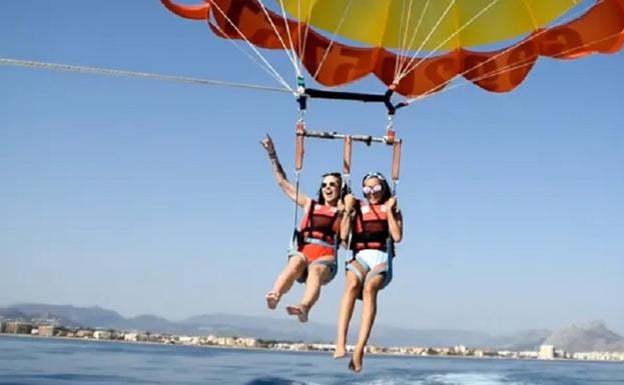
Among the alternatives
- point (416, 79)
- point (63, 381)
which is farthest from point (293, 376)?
point (416, 79)

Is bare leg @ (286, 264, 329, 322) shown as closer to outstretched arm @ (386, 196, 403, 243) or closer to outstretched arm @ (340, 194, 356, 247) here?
outstretched arm @ (340, 194, 356, 247)

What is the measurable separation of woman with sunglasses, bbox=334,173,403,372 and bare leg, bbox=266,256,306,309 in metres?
0.44

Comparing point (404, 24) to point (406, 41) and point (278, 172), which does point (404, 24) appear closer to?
point (406, 41)

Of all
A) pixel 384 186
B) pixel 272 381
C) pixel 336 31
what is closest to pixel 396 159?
pixel 384 186

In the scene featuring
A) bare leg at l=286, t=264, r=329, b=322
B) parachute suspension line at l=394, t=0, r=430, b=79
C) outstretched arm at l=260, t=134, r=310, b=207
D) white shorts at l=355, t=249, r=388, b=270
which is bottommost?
bare leg at l=286, t=264, r=329, b=322

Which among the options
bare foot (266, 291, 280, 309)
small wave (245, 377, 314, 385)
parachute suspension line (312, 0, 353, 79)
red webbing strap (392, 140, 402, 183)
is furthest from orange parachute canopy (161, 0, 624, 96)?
small wave (245, 377, 314, 385)

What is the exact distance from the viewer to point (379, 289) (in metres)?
7.42

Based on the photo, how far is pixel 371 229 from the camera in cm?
746

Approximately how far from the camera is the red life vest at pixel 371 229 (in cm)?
745

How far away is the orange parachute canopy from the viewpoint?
959 cm

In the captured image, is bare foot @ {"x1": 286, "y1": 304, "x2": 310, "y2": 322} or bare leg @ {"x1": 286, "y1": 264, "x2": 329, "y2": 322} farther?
bare leg @ {"x1": 286, "y1": 264, "x2": 329, "y2": 322}

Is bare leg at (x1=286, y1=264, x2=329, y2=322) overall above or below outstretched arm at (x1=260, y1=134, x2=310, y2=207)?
below

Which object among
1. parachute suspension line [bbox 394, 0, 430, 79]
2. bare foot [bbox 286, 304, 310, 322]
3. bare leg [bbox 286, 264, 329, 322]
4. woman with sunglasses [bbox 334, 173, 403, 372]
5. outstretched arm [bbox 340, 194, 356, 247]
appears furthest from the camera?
parachute suspension line [bbox 394, 0, 430, 79]

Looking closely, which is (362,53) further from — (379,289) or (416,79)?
(379,289)
